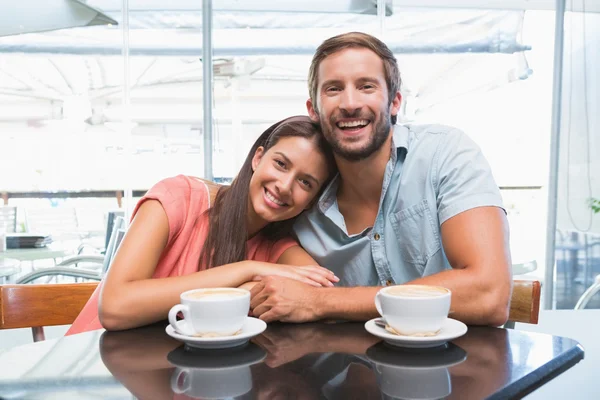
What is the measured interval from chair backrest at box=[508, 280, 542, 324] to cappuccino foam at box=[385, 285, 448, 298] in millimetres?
511

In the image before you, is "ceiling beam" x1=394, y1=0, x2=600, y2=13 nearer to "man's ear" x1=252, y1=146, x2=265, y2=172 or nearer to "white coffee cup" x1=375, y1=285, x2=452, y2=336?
"man's ear" x1=252, y1=146, x2=265, y2=172

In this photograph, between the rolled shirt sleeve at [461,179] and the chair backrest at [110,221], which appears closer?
the rolled shirt sleeve at [461,179]

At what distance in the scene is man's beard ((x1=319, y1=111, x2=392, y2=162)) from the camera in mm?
1555

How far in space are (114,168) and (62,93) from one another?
65 cm

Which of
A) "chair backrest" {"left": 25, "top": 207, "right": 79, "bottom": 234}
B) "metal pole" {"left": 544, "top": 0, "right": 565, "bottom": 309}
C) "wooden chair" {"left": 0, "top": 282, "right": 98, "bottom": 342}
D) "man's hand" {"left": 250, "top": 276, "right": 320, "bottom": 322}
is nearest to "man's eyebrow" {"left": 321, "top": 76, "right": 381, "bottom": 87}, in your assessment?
"man's hand" {"left": 250, "top": 276, "right": 320, "bottom": 322}

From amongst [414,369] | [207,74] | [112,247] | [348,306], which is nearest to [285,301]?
[348,306]

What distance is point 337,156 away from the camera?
161 centimetres

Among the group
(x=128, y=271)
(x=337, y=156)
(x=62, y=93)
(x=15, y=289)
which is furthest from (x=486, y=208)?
(x=62, y=93)

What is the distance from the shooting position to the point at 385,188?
1599mm

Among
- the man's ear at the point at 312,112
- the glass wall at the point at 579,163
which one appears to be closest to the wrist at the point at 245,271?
the man's ear at the point at 312,112

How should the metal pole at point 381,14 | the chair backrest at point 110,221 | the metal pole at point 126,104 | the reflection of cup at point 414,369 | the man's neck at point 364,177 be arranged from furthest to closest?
the chair backrest at point 110,221
the metal pole at point 381,14
the metal pole at point 126,104
the man's neck at point 364,177
the reflection of cup at point 414,369

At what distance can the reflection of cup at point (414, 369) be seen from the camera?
0.78 metres

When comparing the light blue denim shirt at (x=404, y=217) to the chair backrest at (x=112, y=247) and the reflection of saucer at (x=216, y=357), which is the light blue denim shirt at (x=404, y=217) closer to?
the reflection of saucer at (x=216, y=357)

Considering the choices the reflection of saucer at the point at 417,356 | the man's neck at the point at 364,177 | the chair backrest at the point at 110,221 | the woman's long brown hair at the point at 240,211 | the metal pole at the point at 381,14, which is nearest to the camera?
the reflection of saucer at the point at 417,356
